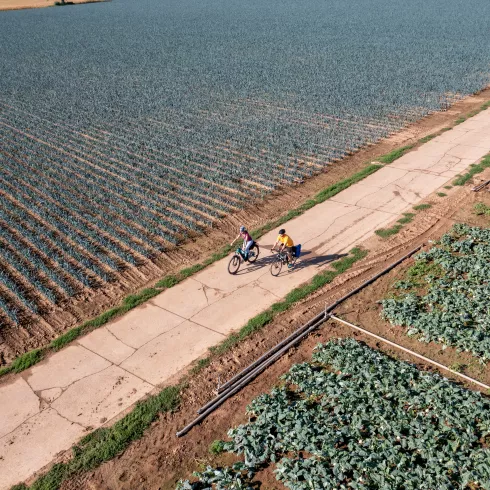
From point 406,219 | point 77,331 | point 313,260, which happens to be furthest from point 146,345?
point 406,219

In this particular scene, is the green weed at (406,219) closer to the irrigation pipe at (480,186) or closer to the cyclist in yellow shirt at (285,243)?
the irrigation pipe at (480,186)

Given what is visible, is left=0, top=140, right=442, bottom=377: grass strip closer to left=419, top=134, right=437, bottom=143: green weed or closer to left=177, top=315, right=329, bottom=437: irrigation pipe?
left=177, top=315, right=329, bottom=437: irrigation pipe

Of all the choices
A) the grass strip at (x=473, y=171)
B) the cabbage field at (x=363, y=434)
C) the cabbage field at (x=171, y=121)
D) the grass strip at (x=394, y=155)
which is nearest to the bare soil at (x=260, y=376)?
the cabbage field at (x=363, y=434)

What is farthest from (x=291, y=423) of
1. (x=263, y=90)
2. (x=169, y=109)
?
(x=263, y=90)

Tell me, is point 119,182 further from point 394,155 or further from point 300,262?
point 394,155

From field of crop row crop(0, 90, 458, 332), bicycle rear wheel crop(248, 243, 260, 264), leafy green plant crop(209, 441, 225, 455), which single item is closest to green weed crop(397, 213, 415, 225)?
field of crop row crop(0, 90, 458, 332)

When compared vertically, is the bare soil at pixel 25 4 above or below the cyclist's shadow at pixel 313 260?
above

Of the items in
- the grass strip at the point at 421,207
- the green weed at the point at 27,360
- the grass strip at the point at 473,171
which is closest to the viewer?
the green weed at the point at 27,360
